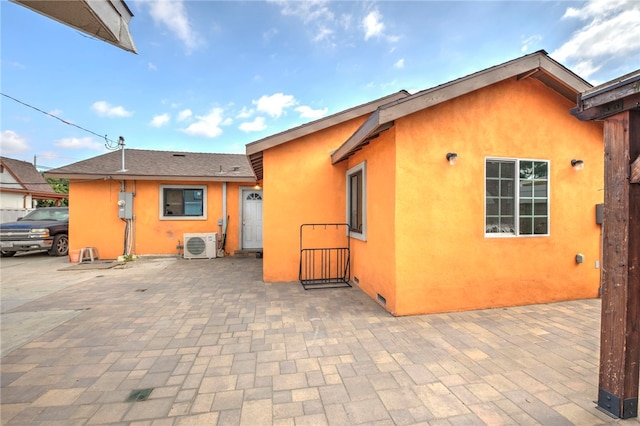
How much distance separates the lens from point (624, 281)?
1.87m

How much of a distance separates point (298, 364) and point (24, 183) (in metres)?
23.7

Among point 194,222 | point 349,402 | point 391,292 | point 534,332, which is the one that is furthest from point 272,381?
point 194,222

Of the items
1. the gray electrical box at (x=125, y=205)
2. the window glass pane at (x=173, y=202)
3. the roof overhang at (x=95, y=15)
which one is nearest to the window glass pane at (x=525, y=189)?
the roof overhang at (x=95, y=15)

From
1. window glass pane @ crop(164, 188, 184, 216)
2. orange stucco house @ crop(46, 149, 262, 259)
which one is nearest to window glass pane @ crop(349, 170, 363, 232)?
orange stucco house @ crop(46, 149, 262, 259)

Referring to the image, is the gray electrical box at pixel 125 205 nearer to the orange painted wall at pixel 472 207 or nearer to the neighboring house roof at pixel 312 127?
the neighboring house roof at pixel 312 127

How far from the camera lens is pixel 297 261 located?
6.00 m

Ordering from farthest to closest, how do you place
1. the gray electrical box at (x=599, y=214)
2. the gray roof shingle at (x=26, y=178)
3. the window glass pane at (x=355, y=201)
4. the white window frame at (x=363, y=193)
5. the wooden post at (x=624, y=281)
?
the gray roof shingle at (x=26, y=178) → the window glass pane at (x=355, y=201) → the white window frame at (x=363, y=193) → the gray electrical box at (x=599, y=214) → the wooden post at (x=624, y=281)

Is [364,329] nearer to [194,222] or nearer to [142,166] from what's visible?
[194,222]

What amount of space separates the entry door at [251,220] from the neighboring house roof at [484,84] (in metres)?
6.25

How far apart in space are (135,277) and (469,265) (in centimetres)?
689

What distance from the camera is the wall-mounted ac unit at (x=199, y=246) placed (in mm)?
8719

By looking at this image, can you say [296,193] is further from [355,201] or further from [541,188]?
[541,188]

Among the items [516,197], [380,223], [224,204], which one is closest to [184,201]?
[224,204]

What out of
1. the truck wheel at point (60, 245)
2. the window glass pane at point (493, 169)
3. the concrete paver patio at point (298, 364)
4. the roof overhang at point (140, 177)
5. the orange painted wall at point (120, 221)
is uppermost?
the roof overhang at point (140, 177)
